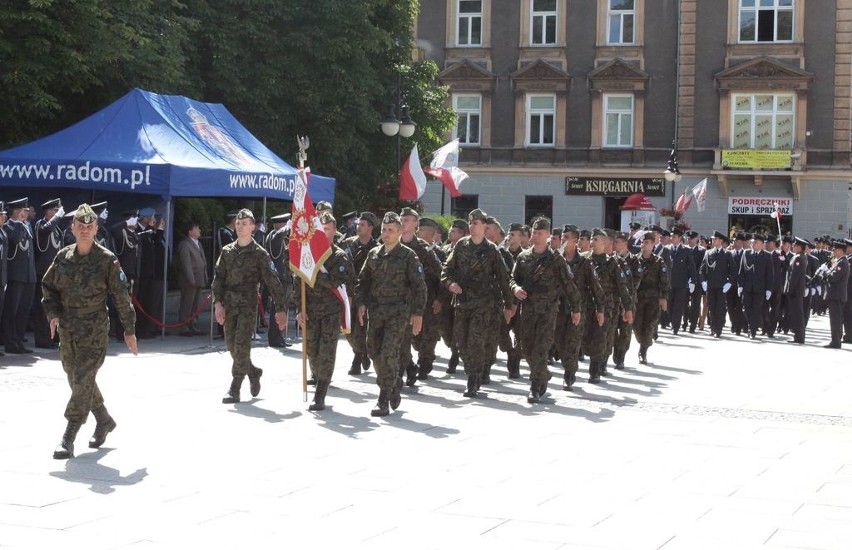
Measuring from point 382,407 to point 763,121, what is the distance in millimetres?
35157

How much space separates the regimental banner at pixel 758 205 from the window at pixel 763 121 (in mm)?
1840

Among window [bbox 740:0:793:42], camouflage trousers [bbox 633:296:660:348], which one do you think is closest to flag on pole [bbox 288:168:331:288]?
camouflage trousers [bbox 633:296:660:348]

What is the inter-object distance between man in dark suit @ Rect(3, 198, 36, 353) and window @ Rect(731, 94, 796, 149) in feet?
107

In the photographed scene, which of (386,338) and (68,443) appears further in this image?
(386,338)

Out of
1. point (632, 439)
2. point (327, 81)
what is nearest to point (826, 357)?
point (632, 439)

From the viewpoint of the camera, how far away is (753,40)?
44500mm

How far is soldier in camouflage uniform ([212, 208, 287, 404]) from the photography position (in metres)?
12.6

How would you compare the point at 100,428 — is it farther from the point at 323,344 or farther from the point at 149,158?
the point at 149,158

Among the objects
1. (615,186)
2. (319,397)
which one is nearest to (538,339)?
(319,397)

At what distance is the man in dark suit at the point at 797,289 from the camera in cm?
2416

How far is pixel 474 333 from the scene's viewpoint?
1367 cm

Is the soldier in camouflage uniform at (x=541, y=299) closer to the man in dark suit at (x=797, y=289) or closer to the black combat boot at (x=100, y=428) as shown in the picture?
the black combat boot at (x=100, y=428)

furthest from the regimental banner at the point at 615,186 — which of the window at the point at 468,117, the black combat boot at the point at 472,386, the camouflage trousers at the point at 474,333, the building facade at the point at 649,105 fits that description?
the black combat boot at the point at 472,386

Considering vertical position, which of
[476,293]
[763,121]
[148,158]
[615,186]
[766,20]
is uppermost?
[766,20]
